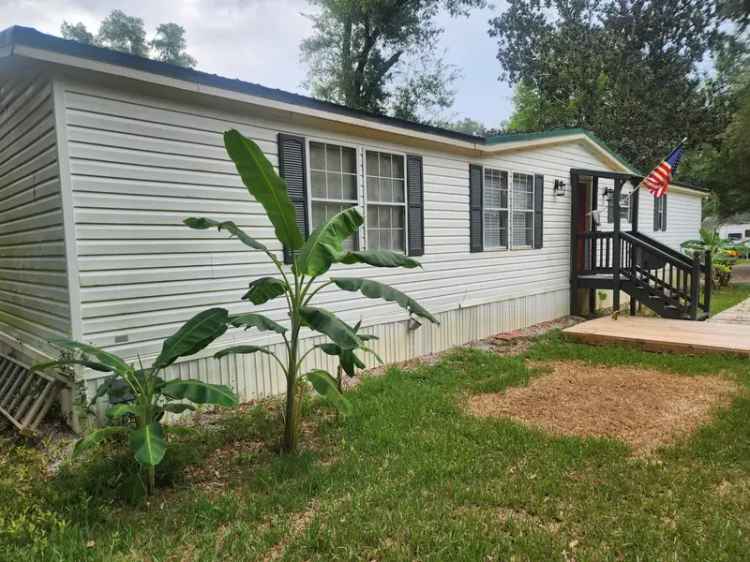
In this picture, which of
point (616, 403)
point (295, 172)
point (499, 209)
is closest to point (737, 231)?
point (499, 209)

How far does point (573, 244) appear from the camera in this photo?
10352 mm

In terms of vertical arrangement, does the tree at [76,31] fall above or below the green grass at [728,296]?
above

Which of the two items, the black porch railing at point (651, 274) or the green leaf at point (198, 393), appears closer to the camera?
the green leaf at point (198, 393)

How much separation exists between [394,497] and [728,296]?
13.6 metres

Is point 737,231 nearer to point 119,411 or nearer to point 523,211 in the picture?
point 523,211

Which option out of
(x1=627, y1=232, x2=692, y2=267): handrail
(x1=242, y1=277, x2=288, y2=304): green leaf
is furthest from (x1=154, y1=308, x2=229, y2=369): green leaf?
(x1=627, y1=232, x2=692, y2=267): handrail

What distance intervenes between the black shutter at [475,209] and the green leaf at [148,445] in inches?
234

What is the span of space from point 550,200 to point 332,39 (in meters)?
18.7

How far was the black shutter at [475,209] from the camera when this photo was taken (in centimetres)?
785

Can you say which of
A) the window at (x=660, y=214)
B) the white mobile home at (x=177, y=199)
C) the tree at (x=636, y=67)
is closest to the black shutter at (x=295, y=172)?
the white mobile home at (x=177, y=199)

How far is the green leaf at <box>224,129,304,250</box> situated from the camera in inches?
129

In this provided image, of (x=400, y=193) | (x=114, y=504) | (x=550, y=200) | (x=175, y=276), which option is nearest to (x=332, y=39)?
(x=550, y=200)

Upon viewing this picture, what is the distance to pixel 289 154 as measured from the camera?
214 inches

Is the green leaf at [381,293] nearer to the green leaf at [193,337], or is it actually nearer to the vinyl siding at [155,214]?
the green leaf at [193,337]
